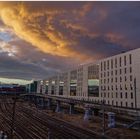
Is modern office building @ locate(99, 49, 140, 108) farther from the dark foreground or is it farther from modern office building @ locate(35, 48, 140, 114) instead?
the dark foreground

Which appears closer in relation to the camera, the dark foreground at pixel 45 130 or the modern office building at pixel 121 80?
the dark foreground at pixel 45 130

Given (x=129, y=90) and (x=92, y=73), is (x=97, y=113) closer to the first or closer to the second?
(x=129, y=90)

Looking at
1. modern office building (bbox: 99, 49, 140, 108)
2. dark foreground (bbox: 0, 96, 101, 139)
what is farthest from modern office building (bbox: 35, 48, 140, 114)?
dark foreground (bbox: 0, 96, 101, 139)

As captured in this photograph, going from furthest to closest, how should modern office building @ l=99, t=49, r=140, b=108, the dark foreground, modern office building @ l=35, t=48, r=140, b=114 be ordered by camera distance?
1. modern office building @ l=35, t=48, r=140, b=114
2. modern office building @ l=99, t=49, r=140, b=108
3. the dark foreground

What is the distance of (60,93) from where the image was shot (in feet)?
569

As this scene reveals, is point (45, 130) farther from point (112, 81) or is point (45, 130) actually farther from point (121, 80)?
point (112, 81)

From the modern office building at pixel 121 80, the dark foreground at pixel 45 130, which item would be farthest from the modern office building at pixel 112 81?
the dark foreground at pixel 45 130

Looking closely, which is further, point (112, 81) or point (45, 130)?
point (112, 81)

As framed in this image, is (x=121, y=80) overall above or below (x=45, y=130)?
above

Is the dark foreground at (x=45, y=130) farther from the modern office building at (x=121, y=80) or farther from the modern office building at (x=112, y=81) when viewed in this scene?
the modern office building at (x=121, y=80)

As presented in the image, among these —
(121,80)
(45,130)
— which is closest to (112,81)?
(121,80)

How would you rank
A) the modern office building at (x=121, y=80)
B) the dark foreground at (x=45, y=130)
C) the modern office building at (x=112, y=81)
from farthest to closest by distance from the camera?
the modern office building at (x=112, y=81) → the modern office building at (x=121, y=80) → the dark foreground at (x=45, y=130)

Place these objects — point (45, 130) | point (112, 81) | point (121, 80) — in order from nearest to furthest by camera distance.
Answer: point (45, 130), point (121, 80), point (112, 81)

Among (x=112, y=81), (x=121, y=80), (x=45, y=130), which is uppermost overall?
(x=121, y=80)
